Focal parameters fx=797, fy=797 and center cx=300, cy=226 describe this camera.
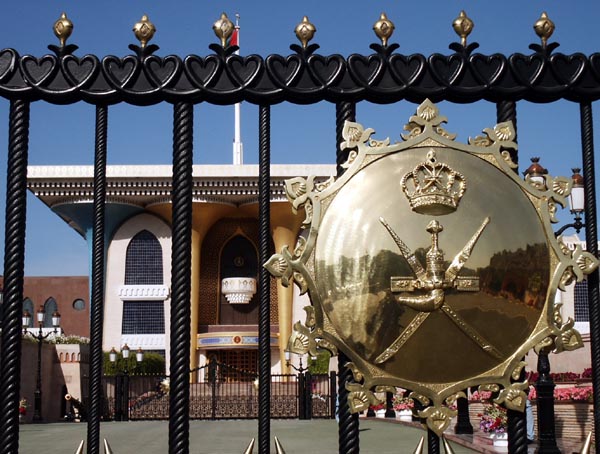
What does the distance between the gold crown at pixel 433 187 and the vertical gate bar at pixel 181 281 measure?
1017mm

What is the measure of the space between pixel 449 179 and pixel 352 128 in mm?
502

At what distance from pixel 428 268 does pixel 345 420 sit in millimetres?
785

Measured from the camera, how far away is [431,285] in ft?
11.5

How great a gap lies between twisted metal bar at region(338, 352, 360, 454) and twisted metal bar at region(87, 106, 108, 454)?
3.78 ft

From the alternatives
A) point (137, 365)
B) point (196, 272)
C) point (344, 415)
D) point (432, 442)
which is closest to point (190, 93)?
point (344, 415)

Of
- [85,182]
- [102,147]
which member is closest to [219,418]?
[85,182]

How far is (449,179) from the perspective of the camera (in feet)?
11.9

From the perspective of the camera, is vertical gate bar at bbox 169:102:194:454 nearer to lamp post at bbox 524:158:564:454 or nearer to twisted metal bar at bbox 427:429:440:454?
twisted metal bar at bbox 427:429:440:454

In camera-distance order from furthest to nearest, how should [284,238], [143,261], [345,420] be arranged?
[143,261] < [284,238] < [345,420]

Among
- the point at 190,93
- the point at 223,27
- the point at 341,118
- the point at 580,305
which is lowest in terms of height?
the point at 580,305

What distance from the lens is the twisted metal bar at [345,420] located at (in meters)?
3.56

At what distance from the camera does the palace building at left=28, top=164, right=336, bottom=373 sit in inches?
1501

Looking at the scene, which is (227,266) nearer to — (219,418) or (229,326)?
(229,326)

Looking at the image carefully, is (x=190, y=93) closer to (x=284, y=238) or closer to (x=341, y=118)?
(x=341, y=118)
